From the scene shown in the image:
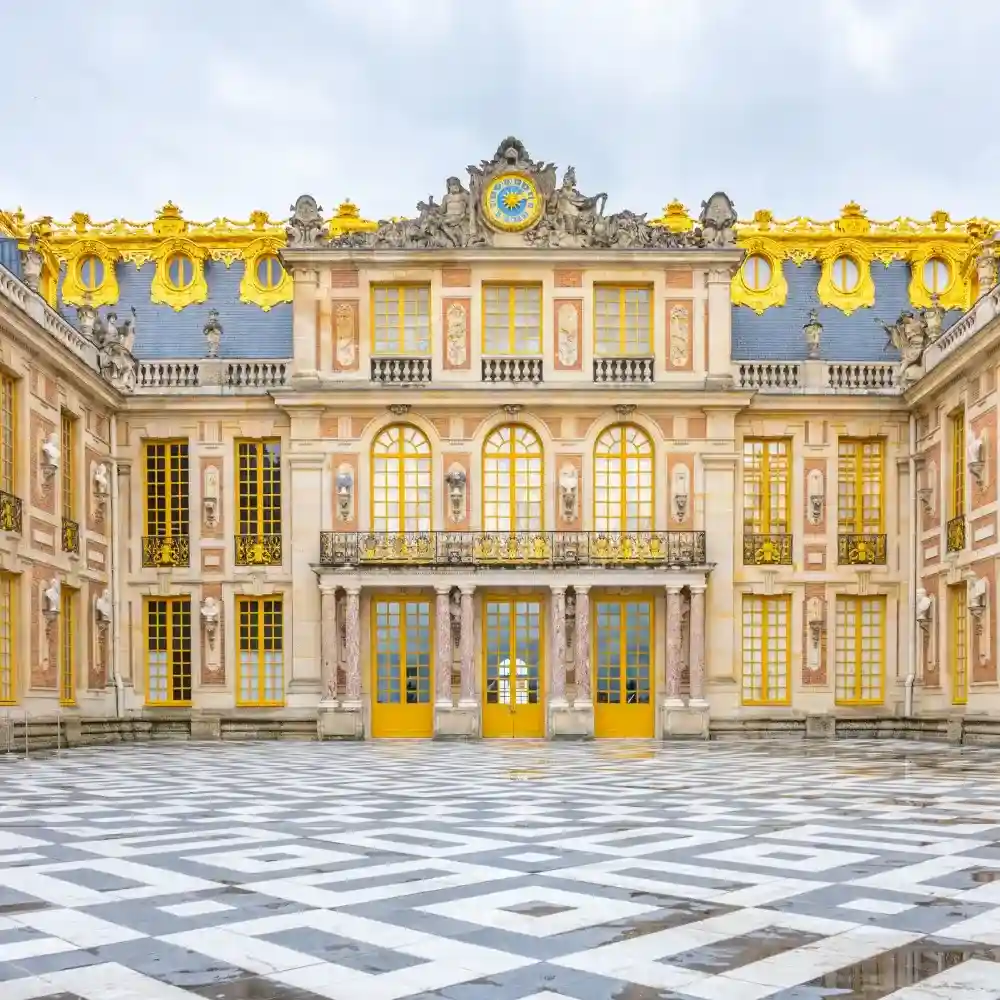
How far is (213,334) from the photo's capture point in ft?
101

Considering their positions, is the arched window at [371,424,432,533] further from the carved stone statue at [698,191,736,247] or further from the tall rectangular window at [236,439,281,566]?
the carved stone statue at [698,191,736,247]

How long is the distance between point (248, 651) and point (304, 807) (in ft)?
58.3

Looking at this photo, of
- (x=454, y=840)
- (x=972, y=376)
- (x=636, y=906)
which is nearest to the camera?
(x=636, y=906)

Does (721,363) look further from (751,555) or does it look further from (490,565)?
(490,565)

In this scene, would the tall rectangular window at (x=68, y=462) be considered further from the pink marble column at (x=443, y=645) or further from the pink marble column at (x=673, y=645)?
the pink marble column at (x=673, y=645)

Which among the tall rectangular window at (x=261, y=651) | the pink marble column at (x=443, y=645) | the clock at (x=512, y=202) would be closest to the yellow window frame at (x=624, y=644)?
the pink marble column at (x=443, y=645)

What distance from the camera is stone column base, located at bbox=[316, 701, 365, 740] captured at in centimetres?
2909

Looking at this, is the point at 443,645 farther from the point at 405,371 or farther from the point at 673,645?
the point at 405,371

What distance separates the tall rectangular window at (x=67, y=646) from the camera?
2689 centimetres

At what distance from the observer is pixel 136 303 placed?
32.8 m

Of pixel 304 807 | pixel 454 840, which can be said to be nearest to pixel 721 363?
pixel 304 807

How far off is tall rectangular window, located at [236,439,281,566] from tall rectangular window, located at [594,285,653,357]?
7.43 metres

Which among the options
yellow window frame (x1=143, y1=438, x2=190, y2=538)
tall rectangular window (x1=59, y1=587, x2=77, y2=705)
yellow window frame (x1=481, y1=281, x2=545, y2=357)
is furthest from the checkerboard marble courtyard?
yellow window frame (x1=481, y1=281, x2=545, y2=357)

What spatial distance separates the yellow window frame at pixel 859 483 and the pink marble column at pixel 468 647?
27.3ft
